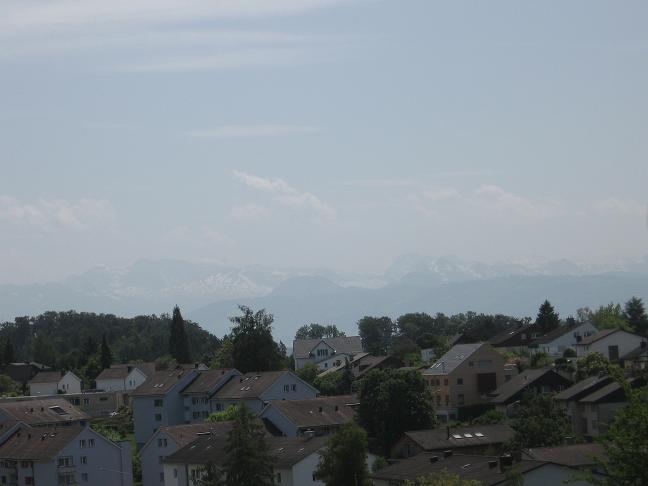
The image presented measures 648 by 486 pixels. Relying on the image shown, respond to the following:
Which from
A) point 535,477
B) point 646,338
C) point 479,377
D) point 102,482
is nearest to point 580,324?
point 646,338

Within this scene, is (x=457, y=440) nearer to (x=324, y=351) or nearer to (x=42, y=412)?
(x=42, y=412)

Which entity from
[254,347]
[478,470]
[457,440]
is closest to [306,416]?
[457,440]

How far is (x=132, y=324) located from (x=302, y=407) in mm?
126654

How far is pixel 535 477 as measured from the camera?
36875mm

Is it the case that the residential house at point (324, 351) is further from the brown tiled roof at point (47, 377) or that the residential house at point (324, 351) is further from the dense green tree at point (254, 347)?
the brown tiled roof at point (47, 377)

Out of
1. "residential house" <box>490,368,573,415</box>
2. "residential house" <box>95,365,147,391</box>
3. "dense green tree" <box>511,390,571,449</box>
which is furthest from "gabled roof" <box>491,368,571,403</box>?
"residential house" <box>95,365,147,391</box>

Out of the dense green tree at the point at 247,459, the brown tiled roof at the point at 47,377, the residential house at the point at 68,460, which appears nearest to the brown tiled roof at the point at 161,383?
the residential house at the point at 68,460

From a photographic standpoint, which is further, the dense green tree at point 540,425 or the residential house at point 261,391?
the residential house at point 261,391

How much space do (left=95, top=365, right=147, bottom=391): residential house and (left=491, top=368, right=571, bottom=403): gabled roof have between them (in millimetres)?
50299

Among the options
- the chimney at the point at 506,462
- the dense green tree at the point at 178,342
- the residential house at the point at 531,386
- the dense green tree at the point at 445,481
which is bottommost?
the dense green tree at the point at 445,481

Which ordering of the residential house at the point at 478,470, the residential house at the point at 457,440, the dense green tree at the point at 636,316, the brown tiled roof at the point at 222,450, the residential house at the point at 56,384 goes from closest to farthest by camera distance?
the residential house at the point at 478,470 < the brown tiled roof at the point at 222,450 < the residential house at the point at 457,440 < the dense green tree at the point at 636,316 < the residential house at the point at 56,384

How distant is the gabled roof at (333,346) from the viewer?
114m

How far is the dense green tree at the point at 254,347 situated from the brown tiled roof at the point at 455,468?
41.0 metres

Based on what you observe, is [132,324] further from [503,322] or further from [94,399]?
[94,399]
